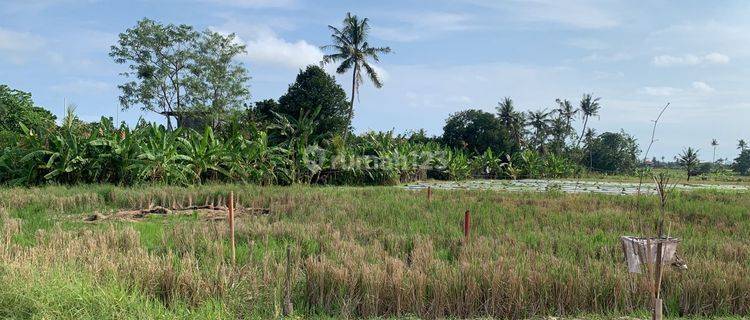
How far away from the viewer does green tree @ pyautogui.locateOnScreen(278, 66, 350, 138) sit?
92.2ft

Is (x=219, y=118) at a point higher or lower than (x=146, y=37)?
lower

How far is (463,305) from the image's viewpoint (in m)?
4.80

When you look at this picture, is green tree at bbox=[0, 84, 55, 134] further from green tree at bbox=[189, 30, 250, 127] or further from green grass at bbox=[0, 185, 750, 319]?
green grass at bbox=[0, 185, 750, 319]

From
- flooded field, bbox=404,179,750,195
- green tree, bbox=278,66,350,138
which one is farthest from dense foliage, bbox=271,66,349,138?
flooded field, bbox=404,179,750,195

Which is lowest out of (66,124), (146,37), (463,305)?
(463,305)

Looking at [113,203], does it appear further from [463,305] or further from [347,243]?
[463,305]

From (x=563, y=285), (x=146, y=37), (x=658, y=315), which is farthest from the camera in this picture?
(x=146, y=37)

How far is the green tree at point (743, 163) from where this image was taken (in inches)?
2416

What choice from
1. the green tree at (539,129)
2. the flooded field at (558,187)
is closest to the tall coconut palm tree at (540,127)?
the green tree at (539,129)

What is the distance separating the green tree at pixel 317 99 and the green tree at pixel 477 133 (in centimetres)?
1481

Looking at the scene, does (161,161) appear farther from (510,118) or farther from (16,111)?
(510,118)

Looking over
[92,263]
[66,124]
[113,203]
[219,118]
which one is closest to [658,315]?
[92,263]

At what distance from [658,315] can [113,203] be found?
35.7ft

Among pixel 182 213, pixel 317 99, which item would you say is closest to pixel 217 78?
pixel 317 99
